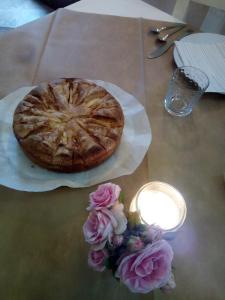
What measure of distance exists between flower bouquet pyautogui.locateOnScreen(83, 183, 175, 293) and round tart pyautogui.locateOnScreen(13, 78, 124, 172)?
0.76 feet

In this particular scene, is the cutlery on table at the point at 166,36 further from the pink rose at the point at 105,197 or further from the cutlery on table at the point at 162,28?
the pink rose at the point at 105,197

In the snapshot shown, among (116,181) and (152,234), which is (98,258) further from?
(116,181)

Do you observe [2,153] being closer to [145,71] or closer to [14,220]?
[14,220]

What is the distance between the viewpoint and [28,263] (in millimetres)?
522

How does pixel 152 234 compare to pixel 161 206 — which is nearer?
pixel 152 234

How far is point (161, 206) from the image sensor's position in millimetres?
550

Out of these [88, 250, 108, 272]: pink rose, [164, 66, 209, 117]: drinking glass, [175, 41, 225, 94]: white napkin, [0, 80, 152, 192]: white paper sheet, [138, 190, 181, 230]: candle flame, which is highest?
[175, 41, 225, 94]: white napkin

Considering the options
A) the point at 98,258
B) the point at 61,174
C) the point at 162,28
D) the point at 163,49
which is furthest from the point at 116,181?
the point at 162,28

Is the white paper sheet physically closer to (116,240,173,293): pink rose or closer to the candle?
the candle

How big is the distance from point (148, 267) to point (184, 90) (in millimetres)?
664

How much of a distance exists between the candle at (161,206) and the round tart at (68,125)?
17 centimetres

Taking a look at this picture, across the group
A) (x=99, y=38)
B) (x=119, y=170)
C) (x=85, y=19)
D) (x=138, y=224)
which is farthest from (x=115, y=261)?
(x=85, y=19)

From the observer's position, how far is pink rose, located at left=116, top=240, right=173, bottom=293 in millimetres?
374

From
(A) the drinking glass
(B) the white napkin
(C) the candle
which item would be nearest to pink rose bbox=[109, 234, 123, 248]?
(C) the candle
